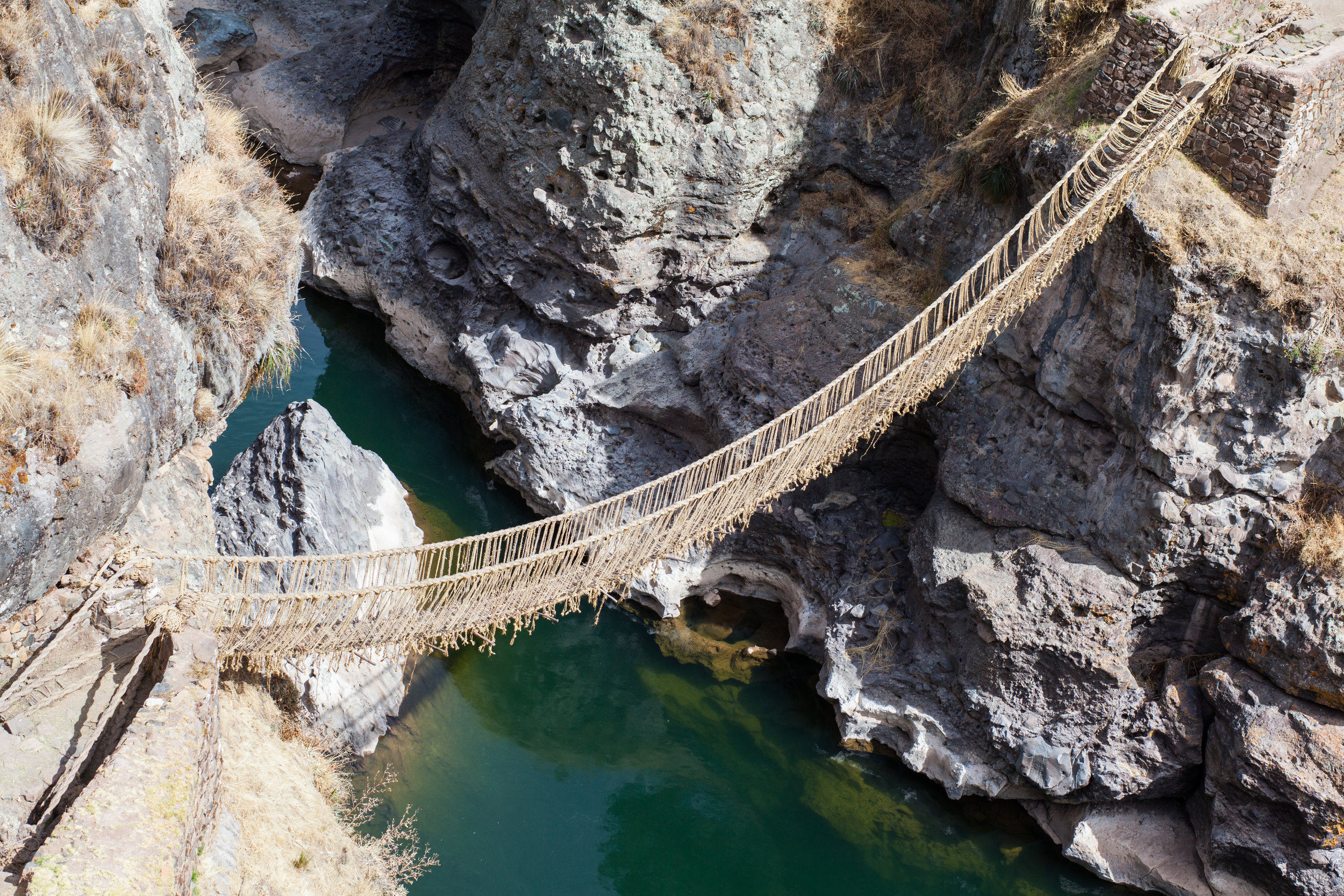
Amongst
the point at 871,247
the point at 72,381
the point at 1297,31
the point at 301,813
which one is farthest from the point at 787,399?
the point at 72,381

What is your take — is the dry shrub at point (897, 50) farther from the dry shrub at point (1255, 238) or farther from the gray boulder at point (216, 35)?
the gray boulder at point (216, 35)

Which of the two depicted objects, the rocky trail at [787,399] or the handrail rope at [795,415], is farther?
the handrail rope at [795,415]

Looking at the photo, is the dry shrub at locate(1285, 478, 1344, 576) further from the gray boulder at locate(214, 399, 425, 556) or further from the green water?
the gray boulder at locate(214, 399, 425, 556)

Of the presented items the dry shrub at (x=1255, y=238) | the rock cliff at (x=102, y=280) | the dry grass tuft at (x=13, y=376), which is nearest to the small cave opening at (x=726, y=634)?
the rock cliff at (x=102, y=280)

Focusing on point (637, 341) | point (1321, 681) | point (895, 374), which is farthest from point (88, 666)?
point (1321, 681)

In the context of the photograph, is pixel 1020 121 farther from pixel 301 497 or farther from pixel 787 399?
pixel 301 497

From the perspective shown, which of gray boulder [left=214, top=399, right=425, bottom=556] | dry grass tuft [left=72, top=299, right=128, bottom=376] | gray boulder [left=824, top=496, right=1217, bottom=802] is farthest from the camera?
gray boulder [left=214, top=399, right=425, bottom=556]

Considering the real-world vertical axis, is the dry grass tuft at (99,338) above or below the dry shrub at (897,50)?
below

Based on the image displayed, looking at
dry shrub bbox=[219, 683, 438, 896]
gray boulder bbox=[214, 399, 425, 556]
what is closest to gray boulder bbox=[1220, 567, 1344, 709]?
dry shrub bbox=[219, 683, 438, 896]
